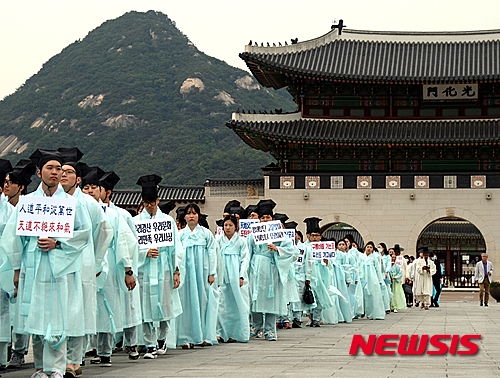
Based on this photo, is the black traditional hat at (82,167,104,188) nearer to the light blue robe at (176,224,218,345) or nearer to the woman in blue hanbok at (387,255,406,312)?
the light blue robe at (176,224,218,345)

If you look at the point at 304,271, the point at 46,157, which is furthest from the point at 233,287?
the point at 46,157

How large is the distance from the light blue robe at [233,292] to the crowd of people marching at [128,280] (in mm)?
15

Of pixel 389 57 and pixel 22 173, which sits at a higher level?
pixel 389 57

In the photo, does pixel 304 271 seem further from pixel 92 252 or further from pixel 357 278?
pixel 92 252

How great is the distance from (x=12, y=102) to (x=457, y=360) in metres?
78.1

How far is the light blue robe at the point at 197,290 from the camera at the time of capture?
31.4 ft

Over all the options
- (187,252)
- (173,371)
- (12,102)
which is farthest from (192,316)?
(12,102)

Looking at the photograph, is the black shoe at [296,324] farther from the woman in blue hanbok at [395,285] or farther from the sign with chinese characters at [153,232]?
the woman in blue hanbok at [395,285]

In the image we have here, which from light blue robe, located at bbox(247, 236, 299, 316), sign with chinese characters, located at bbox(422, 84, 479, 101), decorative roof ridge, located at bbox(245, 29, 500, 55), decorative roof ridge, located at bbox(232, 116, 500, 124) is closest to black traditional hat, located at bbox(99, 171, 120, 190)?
light blue robe, located at bbox(247, 236, 299, 316)

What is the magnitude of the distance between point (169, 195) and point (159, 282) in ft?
77.3

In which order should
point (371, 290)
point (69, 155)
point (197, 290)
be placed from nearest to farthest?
point (69, 155)
point (197, 290)
point (371, 290)

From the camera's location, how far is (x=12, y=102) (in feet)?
262

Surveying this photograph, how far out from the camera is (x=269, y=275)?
11078mm

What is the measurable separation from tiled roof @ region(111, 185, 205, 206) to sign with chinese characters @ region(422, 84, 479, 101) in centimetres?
1004
